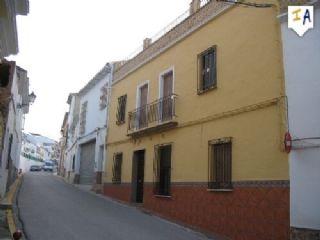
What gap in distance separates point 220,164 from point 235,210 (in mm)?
1594

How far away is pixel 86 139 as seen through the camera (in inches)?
1063

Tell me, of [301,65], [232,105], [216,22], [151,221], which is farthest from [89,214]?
[301,65]

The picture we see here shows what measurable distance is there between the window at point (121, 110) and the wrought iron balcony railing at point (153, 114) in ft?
4.71

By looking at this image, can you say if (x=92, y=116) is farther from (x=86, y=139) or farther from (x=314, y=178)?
(x=314, y=178)

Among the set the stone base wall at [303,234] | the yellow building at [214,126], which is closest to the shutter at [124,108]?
the yellow building at [214,126]

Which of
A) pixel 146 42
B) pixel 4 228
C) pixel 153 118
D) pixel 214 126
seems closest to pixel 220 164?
pixel 214 126

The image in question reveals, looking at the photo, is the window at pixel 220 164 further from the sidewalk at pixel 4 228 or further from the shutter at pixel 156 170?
the sidewalk at pixel 4 228

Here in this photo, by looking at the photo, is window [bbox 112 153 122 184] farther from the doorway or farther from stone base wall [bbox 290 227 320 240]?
stone base wall [bbox 290 227 320 240]

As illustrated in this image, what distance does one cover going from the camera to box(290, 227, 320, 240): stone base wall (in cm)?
908

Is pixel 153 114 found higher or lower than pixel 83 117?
lower

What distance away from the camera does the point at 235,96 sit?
40.5 ft

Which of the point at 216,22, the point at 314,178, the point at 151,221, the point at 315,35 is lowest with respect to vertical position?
the point at 151,221

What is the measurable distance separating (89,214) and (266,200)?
640cm

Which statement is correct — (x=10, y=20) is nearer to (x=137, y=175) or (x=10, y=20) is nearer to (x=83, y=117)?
(x=137, y=175)
